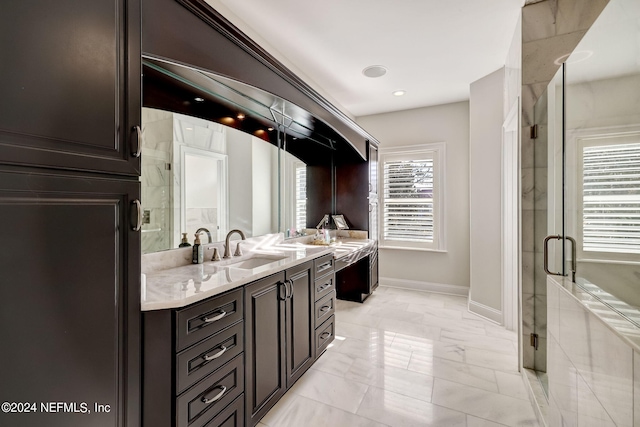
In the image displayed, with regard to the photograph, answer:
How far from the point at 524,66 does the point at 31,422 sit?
11.0ft

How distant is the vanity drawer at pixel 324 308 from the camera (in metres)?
2.41

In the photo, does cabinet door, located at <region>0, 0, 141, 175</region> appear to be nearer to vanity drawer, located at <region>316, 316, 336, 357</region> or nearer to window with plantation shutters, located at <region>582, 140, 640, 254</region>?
window with plantation shutters, located at <region>582, 140, 640, 254</region>

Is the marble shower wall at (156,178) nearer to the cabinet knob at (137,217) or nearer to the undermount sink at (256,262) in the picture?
the undermount sink at (256,262)

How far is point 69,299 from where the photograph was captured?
88 centimetres

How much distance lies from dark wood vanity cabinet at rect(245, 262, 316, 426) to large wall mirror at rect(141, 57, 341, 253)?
74 cm

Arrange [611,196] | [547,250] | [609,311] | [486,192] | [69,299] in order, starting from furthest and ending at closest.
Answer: [486,192], [547,250], [611,196], [609,311], [69,299]

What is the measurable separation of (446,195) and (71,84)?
4.35 meters

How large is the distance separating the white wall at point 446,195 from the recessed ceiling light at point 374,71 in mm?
1439

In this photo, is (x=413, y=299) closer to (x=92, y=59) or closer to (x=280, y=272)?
(x=280, y=272)

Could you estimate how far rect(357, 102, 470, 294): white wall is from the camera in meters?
4.18

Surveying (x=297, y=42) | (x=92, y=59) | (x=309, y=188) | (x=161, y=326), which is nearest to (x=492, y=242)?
(x=309, y=188)

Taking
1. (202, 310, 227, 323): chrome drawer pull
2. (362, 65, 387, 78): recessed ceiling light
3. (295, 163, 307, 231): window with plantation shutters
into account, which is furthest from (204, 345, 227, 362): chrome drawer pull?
(362, 65, 387, 78): recessed ceiling light

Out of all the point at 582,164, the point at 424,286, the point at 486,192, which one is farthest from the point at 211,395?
the point at 424,286

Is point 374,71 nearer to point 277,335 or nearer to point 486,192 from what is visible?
point 486,192
